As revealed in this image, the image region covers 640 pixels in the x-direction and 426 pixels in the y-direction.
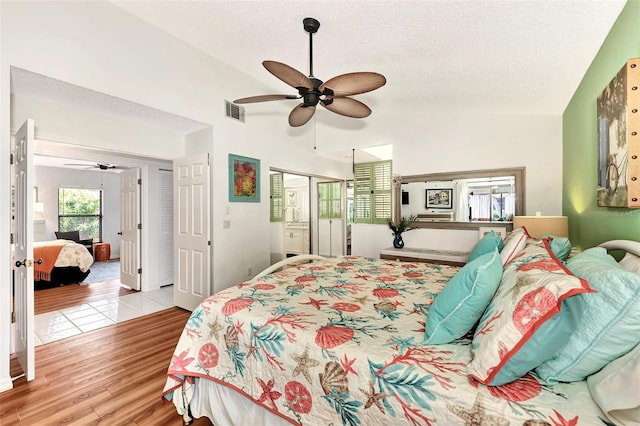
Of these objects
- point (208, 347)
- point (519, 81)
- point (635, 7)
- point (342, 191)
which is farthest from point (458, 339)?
point (342, 191)

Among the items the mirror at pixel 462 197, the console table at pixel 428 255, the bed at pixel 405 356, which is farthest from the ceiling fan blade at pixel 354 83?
the console table at pixel 428 255

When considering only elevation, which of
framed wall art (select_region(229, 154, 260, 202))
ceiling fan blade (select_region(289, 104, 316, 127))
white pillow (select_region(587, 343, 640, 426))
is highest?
ceiling fan blade (select_region(289, 104, 316, 127))

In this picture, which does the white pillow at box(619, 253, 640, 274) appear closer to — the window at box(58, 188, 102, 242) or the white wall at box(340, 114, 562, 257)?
the white wall at box(340, 114, 562, 257)

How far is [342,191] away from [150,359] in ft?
16.4

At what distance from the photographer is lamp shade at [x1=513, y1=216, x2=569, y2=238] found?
2.58m

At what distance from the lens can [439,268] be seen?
8.85 ft

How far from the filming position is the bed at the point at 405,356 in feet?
2.94

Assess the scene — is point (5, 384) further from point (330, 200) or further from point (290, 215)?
point (290, 215)

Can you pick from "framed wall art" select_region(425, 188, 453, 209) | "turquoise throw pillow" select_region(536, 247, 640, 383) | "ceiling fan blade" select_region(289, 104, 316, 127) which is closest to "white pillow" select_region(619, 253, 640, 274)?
"turquoise throw pillow" select_region(536, 247, 640, 383)

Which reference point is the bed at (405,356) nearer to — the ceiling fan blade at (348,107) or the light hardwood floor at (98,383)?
the light hardwood floor at (98,383)

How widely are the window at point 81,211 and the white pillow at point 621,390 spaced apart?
9636 mm

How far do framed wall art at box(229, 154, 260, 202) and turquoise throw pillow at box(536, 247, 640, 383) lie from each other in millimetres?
3606

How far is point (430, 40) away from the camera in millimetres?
2205

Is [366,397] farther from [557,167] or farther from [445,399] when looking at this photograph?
[557,167]
